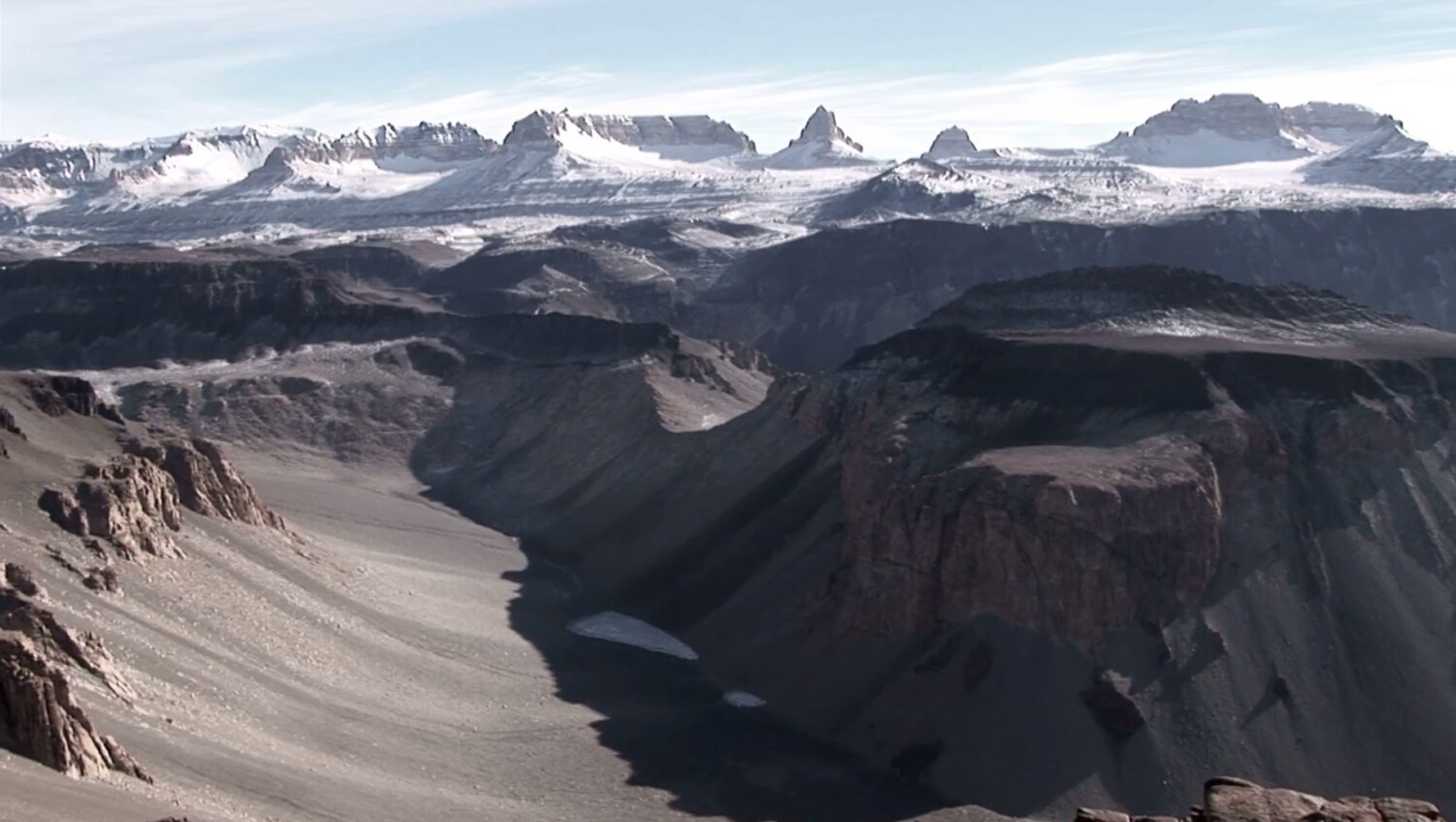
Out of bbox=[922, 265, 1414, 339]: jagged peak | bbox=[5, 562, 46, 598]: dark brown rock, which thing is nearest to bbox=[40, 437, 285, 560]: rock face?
bbox=[5, 562, 46, 598]: dark brown rock

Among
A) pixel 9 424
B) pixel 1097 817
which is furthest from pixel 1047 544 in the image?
pixel 1097 817

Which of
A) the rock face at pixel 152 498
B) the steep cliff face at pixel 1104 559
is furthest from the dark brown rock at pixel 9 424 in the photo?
the steep cliff face at pixel 1104 559

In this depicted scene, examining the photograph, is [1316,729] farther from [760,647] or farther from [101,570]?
[101,570]

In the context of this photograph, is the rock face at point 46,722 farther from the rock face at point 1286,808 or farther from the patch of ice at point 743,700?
the patch of ice at point 743,700

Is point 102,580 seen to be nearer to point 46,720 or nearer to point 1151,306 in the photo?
point 46,720

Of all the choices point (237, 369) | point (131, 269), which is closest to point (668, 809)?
point (237, 369)
